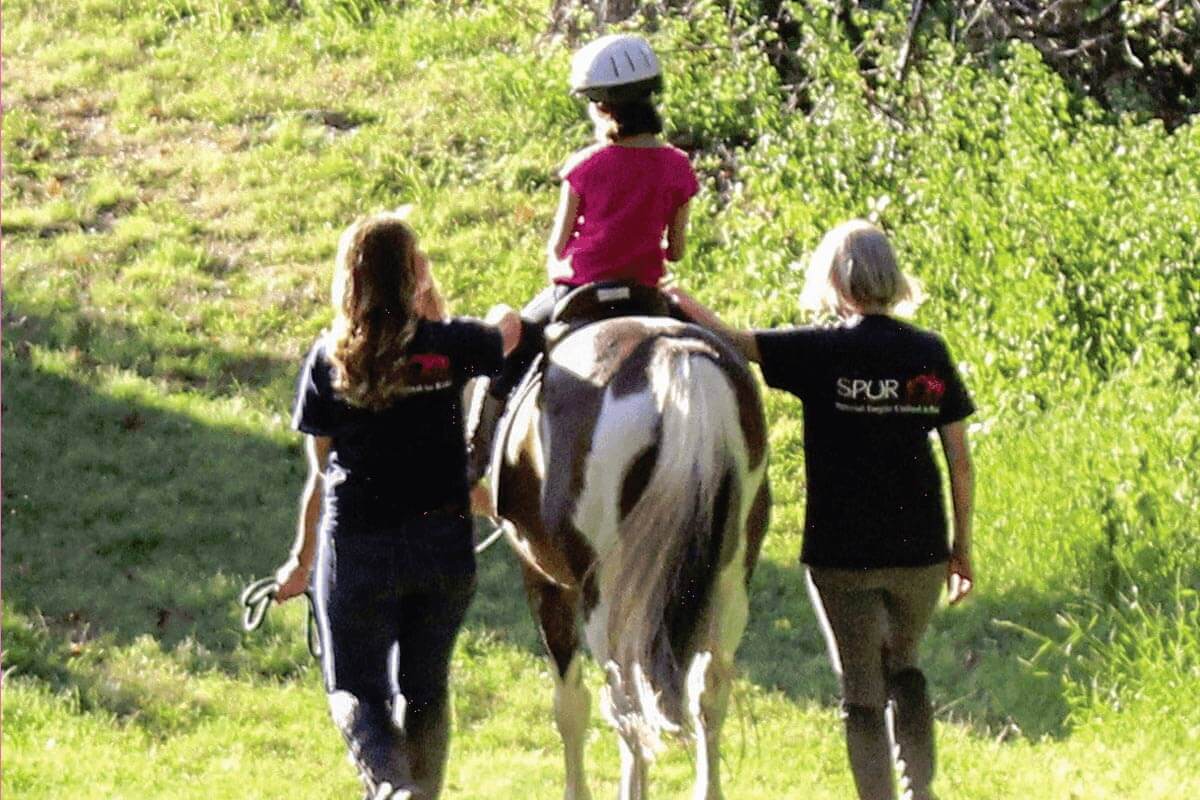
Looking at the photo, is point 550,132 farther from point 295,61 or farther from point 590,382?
point 590,382

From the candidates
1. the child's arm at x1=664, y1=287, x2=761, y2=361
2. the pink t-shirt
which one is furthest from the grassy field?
the pink t-shirt

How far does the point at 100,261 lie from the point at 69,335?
1.11 m

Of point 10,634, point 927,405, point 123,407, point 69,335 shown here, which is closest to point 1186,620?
point 927,405

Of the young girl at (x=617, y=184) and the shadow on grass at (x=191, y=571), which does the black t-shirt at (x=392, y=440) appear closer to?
the young girl at (x=617, y=184)

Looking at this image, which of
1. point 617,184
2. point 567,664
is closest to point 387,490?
point 617,184

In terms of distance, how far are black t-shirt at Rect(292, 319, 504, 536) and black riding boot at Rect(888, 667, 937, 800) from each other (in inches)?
54.3

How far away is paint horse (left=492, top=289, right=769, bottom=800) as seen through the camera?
19.0ft

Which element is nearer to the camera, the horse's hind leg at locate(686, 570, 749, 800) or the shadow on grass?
the horse's hind leg at locate(686, 570, 749, 800)

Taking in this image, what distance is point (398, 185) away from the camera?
15375 millimetres

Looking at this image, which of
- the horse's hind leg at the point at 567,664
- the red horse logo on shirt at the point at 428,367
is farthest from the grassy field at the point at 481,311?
the red horse logo on shirt at the point at 428,367

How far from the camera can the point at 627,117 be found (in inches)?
256

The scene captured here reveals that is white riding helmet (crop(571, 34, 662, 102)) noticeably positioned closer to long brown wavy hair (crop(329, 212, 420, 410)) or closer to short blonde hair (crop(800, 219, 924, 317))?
short blonde hair (crop(800, 219, 924, 317))

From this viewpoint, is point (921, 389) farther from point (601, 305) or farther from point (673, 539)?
point (601, 305)

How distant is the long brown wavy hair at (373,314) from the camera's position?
528 centimetres
